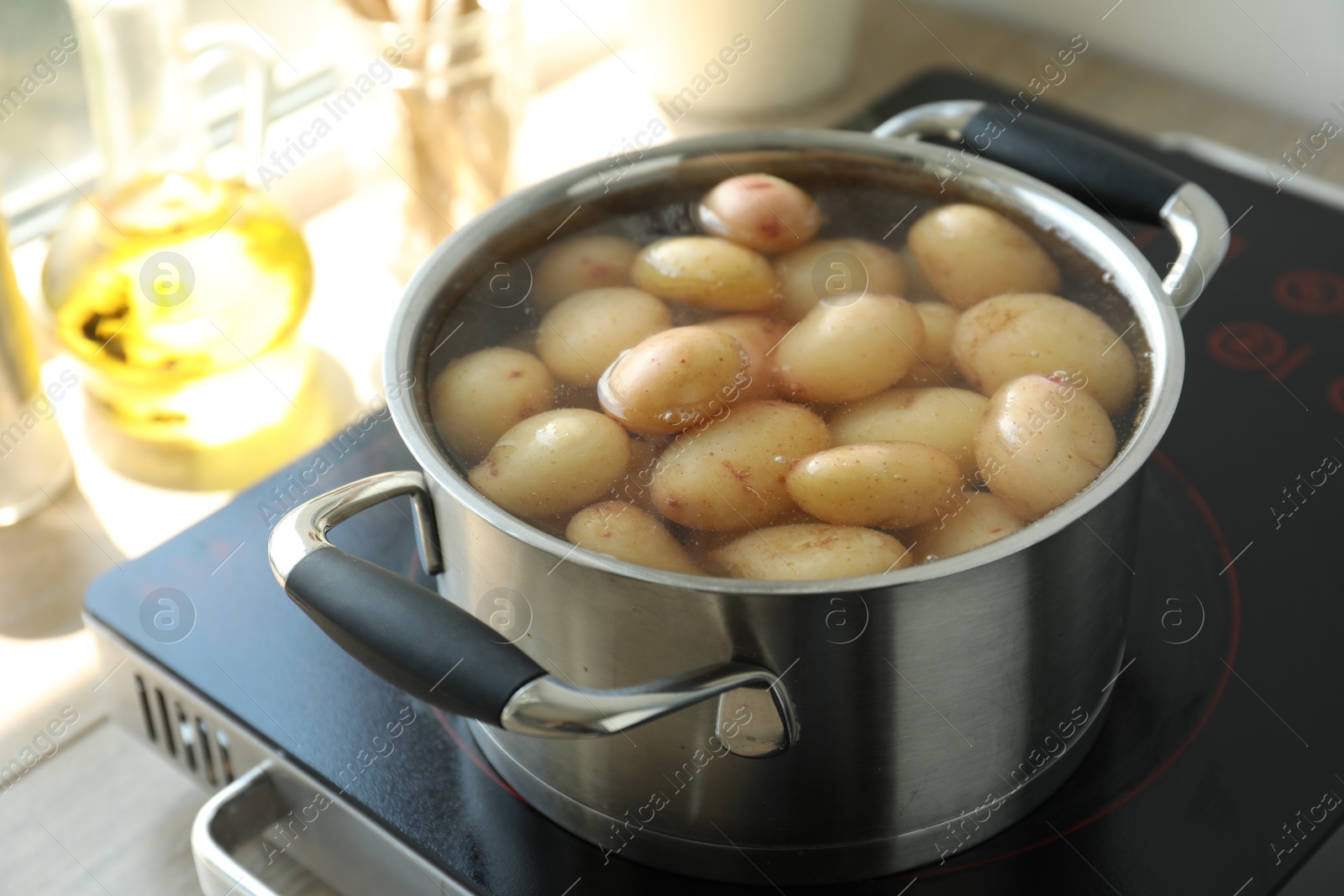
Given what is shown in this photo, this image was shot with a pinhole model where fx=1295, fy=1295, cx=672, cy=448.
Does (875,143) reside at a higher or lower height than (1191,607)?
higher

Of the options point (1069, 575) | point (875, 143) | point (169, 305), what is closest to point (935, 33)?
point (875, 143)

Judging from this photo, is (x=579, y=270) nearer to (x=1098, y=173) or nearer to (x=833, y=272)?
(x=833, y=272)

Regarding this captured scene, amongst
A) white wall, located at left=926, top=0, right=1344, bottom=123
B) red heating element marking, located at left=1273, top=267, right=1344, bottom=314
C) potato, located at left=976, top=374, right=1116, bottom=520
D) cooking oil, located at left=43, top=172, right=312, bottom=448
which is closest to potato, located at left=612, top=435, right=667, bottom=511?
potato, located at left=976, top=374, right=1116, bottom=520

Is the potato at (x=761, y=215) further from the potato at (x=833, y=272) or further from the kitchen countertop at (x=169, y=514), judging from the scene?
the kitchen countertop at (x=169, y=514)

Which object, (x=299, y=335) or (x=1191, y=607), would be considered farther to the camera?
(x=299, y=335)

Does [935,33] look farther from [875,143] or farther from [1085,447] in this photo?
[1085,447]

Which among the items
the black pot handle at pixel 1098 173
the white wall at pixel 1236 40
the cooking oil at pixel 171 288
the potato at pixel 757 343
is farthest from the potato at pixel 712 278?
the white wall at pixel 1236 40

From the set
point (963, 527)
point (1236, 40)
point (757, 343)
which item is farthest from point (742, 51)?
point (963, 527)
